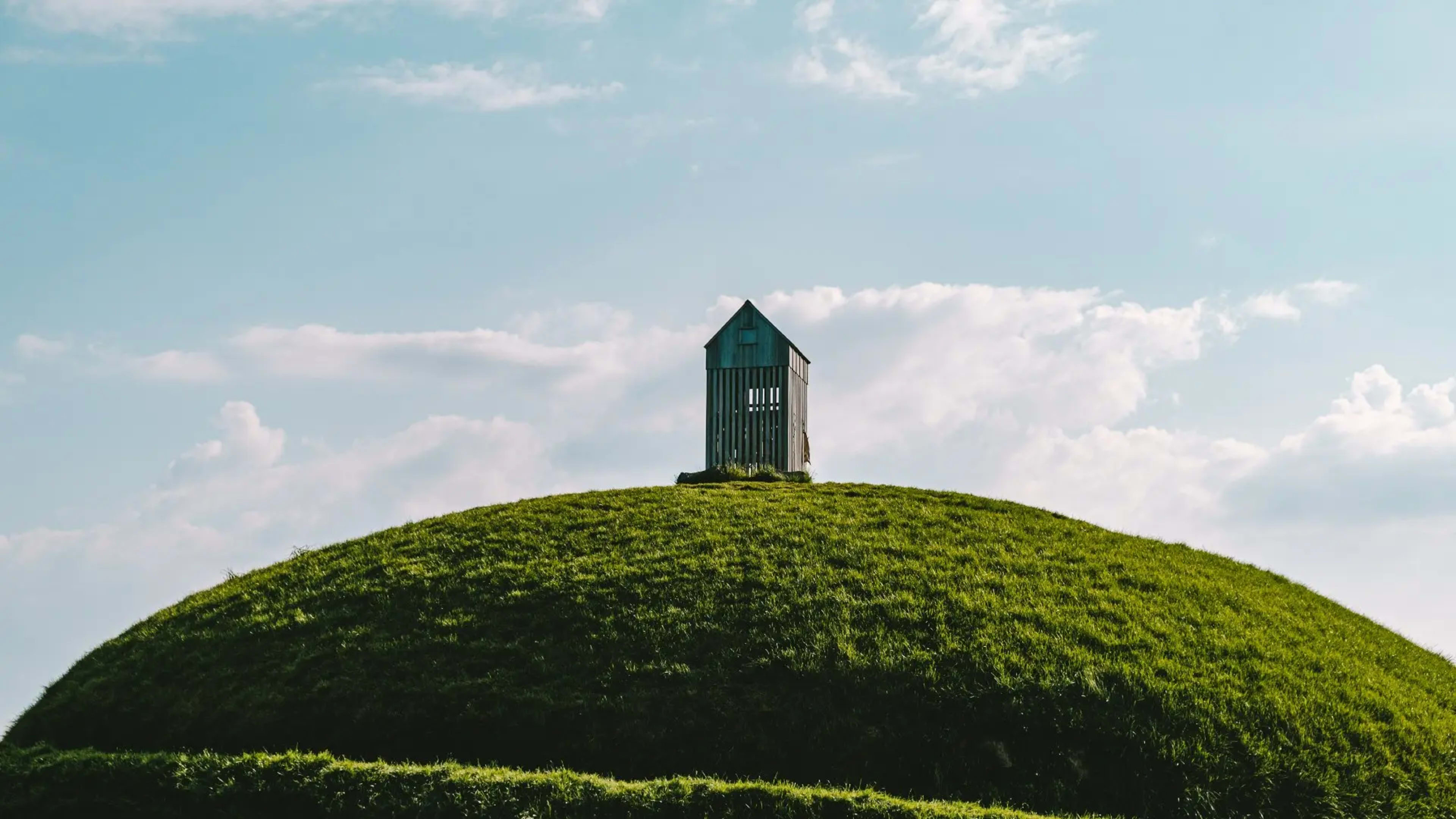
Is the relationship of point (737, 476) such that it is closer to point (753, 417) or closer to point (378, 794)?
point (753, 417)

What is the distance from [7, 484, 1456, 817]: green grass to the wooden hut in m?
7.30

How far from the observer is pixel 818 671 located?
12.6 m

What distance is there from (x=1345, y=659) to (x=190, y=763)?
1514 cm

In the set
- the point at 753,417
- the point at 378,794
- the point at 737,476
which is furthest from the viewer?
the point at 753,417

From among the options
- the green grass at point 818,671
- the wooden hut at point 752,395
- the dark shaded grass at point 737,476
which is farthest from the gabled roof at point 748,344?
the green grass at point 818,671

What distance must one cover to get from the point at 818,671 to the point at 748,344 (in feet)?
47.7

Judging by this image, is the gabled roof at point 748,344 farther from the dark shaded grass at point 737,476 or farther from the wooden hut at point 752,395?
the dark shaded grass at point 737,476

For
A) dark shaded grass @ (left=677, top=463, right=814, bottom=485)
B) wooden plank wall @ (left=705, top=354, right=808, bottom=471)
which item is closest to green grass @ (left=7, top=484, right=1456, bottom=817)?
dark shaded grass @ (left=677, top=463, right=814, bottom=485)

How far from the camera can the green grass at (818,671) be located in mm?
11453

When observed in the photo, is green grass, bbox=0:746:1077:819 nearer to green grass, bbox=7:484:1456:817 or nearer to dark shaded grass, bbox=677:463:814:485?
green grass, bbox=7:484:1456:817

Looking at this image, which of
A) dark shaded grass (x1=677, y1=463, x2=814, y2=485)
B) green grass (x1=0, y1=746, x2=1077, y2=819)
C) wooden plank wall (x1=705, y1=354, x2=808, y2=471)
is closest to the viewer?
green grass (x1=0, y1=746, x2=1077, y2=819)

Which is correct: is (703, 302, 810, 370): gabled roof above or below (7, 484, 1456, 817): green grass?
above

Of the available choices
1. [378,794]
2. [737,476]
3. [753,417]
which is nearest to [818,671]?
[378,794]

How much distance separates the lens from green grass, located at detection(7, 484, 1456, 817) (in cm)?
1145
